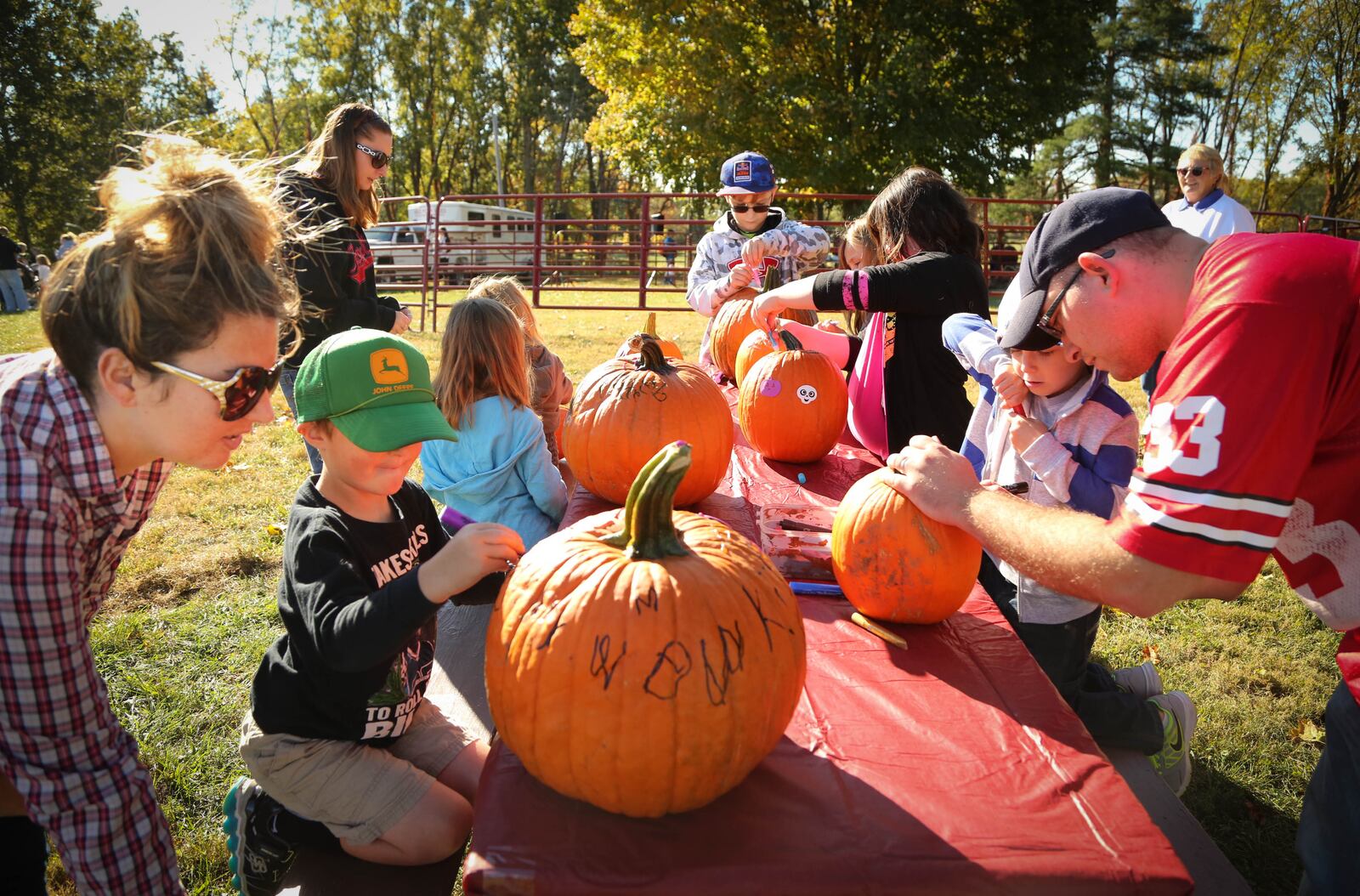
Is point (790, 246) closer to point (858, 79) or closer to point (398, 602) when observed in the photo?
point (398, 602)

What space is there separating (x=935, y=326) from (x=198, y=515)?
4.69 meters

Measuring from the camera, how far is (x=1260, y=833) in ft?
8.82

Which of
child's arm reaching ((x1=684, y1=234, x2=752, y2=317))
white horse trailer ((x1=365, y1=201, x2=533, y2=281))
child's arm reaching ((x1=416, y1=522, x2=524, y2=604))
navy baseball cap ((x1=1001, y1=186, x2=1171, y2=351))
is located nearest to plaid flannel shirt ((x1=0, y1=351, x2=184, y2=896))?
child's arm reaching ((x1=416, y1=522, x2=524, y2=604))

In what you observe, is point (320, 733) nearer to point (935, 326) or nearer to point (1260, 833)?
point (935, 326)

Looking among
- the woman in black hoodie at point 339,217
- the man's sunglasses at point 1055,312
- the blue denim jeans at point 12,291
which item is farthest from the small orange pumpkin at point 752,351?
the blue denim jeans at point 12,291

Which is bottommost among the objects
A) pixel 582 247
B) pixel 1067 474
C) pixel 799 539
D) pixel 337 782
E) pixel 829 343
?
pixel 337 782

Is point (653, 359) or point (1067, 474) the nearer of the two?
point (1067, 474)

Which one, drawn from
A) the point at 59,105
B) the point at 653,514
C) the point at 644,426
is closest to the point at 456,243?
the point at 59,105

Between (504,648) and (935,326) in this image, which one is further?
(935,326)

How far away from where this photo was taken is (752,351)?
12.8 feet

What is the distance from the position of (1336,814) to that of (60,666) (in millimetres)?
2543

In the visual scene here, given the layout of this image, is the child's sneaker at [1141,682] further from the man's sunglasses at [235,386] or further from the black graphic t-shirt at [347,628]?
the man's sunglasses at [235,386]

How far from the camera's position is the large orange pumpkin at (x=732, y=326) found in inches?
178

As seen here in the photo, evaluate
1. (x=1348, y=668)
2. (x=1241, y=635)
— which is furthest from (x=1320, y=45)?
(x=1348, y=668)
